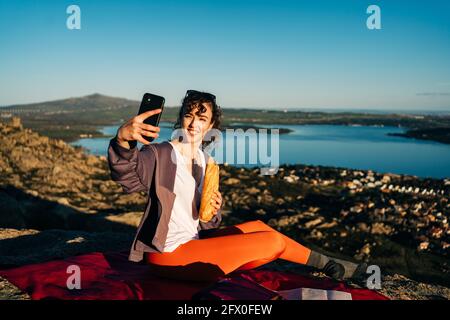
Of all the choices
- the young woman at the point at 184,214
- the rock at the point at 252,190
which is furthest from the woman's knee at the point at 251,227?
the rock at the point at 252,190

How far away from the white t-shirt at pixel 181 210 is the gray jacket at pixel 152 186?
75 millimetres

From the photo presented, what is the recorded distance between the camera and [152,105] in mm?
2746

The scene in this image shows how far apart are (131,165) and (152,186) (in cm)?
38

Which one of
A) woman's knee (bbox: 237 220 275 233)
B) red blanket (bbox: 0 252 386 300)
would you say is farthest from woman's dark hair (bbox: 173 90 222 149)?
red blanket (bbox: 0 252 386 300)

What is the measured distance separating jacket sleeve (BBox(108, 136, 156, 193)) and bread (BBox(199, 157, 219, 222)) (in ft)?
1.90

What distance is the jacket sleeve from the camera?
2635mm

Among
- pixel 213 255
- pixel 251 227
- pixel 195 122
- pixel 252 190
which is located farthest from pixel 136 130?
pixel 252 190

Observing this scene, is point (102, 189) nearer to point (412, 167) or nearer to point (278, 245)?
point (278, 245)

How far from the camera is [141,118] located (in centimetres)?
255

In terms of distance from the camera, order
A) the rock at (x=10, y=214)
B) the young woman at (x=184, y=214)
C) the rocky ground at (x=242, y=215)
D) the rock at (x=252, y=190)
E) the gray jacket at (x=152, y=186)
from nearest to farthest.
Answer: the gray jacket at (x=152, y=186)
the young woman at (x=184, y=214)
the rocky ground at (x=242, y=215)
the rock at (x=10, y=214)
the rock at (x=252, y=190)

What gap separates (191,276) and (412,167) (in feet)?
106

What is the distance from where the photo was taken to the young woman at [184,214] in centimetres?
301

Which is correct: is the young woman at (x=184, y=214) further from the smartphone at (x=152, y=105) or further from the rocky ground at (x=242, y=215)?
the rocky ground at (x=242, y=215)

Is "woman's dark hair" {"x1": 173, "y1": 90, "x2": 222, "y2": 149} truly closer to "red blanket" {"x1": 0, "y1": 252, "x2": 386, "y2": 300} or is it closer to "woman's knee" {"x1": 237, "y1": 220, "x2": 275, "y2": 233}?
"woman's knee" {"x1": 237, "y1": 220, "x2": 275, "y2": 233}
